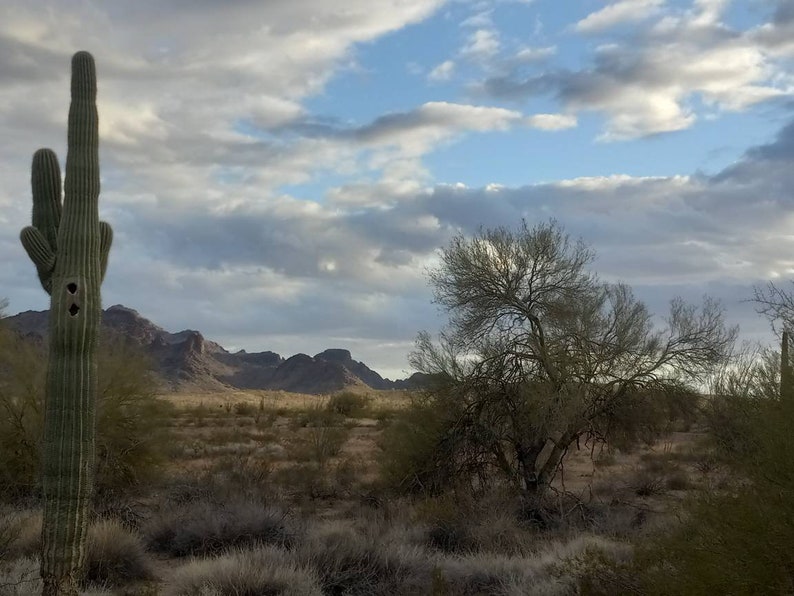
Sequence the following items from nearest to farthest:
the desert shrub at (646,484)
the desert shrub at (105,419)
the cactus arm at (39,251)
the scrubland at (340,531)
Answer: the scrubland at (340,531)
the cactus arm at (39,251)
the desert shrub at (105,419)
the desert shrub at (646,484)

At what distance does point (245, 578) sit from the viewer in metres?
10.2

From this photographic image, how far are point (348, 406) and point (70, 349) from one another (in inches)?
1447

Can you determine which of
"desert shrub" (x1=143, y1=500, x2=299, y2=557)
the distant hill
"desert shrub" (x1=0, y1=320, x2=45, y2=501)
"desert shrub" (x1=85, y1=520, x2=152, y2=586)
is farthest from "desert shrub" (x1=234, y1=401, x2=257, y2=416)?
the distant hill

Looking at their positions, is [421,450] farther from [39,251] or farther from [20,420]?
[39,251]

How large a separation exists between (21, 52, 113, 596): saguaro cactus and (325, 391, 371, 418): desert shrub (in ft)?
112

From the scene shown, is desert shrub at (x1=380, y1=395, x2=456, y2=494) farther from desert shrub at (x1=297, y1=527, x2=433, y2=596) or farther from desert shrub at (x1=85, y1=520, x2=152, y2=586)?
desert shrub at (x1=85, y1=520, x2=152, y2=586)

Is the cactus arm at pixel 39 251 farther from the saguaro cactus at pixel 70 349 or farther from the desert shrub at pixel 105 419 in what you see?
the desert shrub at pixel 105 419

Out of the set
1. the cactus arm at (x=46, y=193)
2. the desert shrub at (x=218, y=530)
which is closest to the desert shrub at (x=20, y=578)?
the desert shrub at (x=218, y=530)

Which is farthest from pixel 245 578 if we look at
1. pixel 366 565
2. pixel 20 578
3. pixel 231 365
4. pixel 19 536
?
pixel 231 365

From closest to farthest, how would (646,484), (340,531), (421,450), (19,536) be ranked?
(19,536), (340,531), (421,450), (646,484)

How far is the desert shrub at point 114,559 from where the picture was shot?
11.6 meters

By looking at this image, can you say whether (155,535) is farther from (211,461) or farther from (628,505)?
(211,461)

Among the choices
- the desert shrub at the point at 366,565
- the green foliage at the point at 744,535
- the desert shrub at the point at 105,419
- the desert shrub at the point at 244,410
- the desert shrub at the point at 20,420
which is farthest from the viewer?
the desert shrub at the point at 244,410

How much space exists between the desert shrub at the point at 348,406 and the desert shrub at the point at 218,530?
30310 millimetres
